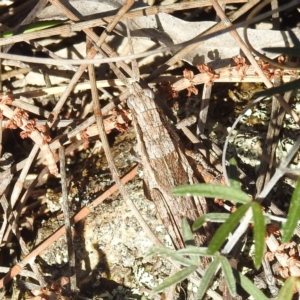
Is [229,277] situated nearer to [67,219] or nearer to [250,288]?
[250,288]

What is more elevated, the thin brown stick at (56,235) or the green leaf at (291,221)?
the green leaf at (291,221)

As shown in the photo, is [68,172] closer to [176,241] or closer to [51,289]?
[51,289]

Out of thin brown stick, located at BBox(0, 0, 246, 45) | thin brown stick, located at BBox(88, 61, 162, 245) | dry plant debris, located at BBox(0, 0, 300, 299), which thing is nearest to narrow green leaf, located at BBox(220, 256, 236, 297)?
dry plant debris, located at BBox(0, 0, 300, 299)

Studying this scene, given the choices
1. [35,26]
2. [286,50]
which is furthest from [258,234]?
[35,26]

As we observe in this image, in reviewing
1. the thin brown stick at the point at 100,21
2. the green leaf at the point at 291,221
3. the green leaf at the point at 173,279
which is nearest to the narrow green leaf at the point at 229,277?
the green leaf at the point at 173,279

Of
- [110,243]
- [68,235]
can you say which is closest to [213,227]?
[110,243]

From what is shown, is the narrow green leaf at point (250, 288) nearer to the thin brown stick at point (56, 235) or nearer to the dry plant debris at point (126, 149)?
the dry plant debris at point (126, 149)
